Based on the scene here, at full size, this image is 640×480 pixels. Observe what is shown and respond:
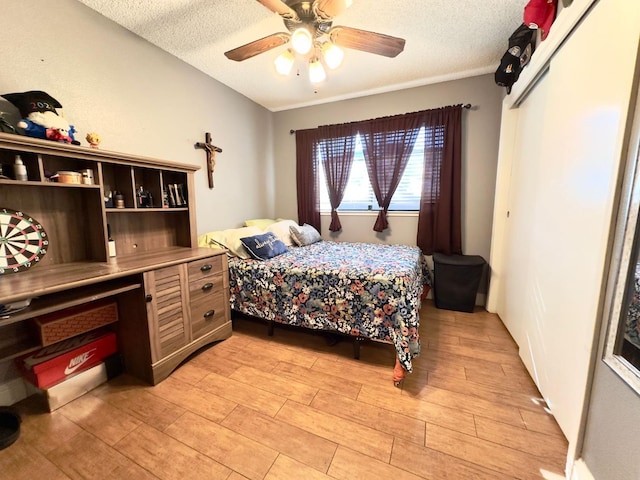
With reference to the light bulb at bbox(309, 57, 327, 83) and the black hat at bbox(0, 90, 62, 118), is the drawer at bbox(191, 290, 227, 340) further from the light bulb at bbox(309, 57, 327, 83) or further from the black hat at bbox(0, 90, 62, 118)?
the light bulb at bbox(309, 57, 327, 83)

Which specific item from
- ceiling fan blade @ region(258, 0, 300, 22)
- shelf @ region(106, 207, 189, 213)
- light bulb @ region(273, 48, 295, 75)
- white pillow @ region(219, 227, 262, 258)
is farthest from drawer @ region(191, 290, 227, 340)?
ceiling fan blade @ region(258, 0, 300, 22)

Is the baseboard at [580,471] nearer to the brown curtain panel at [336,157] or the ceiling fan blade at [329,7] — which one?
the ceiling fan blade at [329,7]

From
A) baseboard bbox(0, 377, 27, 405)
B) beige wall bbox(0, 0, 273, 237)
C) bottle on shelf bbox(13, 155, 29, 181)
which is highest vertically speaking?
beige wall bbox(0, 0, 273, 237)

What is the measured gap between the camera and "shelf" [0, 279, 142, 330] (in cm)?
113

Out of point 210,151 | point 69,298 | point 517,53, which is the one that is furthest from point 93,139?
point 517,53

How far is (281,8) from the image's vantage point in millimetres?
1396

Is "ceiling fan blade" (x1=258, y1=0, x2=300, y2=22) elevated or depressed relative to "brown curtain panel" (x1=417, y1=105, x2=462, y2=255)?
elevated

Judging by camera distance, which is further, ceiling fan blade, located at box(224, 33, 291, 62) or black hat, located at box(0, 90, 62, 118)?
ceiling fan blade, located at box(224, 33, 291, 62)

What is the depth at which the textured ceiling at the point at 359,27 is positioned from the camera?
176cm

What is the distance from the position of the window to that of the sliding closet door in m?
1.21

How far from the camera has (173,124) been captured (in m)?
2.37

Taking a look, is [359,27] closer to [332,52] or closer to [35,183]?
[332,52]

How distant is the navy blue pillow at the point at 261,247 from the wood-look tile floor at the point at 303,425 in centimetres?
88

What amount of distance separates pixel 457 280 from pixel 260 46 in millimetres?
2789
